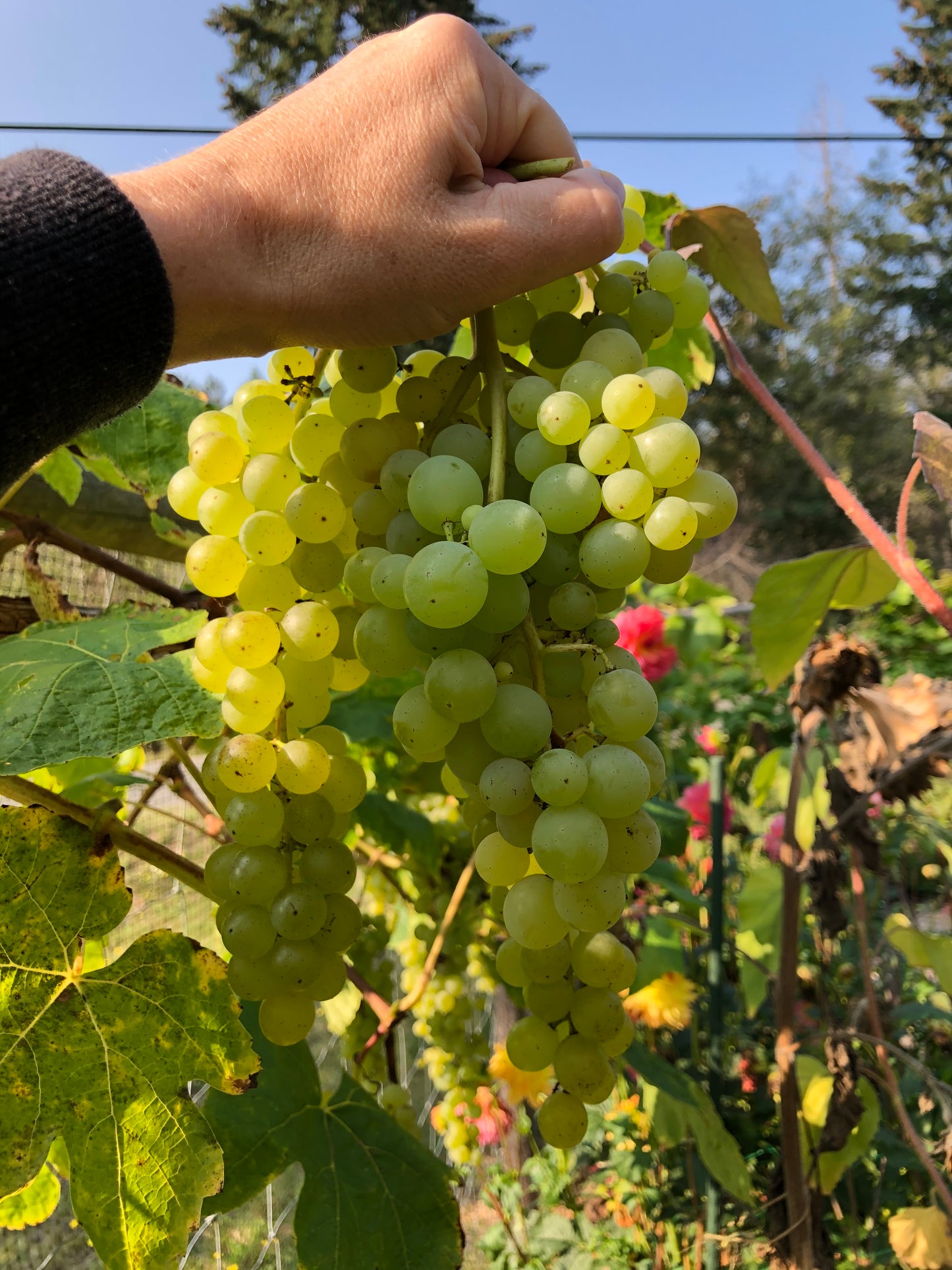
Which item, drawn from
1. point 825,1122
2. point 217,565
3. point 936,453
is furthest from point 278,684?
point 825,1122

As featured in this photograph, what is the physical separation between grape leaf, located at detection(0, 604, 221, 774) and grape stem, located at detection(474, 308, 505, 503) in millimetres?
214

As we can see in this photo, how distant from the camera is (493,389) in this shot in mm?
410

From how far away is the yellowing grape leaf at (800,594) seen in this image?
34.2 inches

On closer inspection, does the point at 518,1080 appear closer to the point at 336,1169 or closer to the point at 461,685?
the point at 336,1169

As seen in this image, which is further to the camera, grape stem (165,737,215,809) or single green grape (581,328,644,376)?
grape stem (165,737,215,809)

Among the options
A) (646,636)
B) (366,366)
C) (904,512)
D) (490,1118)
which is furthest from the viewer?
(646,636)

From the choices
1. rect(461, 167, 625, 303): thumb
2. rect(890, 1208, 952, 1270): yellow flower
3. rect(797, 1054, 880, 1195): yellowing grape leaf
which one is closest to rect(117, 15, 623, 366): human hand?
rect(461, 167, 625, 303): thumb

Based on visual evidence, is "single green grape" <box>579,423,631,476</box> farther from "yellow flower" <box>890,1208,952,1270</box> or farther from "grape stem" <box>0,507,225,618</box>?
"yellow flower" <box>890,1208,952,1270</box>

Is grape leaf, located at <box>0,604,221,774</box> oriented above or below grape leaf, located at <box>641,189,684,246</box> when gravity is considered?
below

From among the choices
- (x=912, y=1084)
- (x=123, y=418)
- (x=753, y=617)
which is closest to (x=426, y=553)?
(x=123, y=418)

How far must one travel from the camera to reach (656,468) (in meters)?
0.40

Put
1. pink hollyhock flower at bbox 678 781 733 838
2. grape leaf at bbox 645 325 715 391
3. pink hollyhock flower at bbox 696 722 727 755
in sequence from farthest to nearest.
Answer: pink hollyhock flower at bbox 696 722 727 755 < pink hollyhock flower at bbox 678 781 733 838 < grape leaf at bbox 645 325 715 391

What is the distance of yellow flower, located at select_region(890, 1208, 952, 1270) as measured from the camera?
974 millimetres

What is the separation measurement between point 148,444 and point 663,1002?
1177 millimetres
